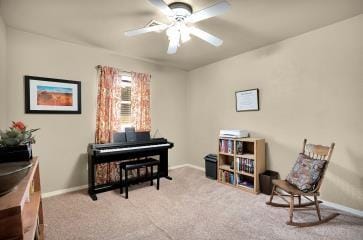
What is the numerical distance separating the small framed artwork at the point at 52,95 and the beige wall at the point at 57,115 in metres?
0.07

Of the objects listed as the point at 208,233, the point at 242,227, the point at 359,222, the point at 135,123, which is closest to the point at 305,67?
the point at 359,222

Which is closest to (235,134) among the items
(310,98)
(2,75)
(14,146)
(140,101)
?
(310,98)

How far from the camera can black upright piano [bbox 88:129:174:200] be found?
288cm

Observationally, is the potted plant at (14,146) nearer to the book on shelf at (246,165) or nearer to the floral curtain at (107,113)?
the floral curtain at (107,113)

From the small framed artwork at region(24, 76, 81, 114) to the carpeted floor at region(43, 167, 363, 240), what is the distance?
1325 mm

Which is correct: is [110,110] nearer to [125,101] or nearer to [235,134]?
[125,101]

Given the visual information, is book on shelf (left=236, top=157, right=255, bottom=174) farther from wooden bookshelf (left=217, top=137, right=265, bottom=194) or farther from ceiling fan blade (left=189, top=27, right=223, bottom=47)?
ceiling fan blade (left=189, top=27, right=223, bottom=47)

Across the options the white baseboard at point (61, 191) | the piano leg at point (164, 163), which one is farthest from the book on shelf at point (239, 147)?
the white baseboard at point (61, 191)

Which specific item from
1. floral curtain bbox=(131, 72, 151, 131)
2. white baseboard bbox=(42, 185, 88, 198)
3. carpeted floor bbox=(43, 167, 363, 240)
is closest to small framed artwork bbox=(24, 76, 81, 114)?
floral curtain bbox=(131, 72, 151, 131)

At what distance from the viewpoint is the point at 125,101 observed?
371cm

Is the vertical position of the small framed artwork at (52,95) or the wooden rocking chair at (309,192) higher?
the small framed artwork at (52,95)

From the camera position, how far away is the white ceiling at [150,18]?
203 cm

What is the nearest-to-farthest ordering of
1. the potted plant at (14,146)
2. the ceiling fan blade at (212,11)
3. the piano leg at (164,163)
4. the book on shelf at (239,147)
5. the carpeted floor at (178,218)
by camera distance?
the potted plant at (14,146), the ceiling fan blade at (212,11), the carpeted floor at (178,218), the book on shelf at (239,147), the piano leg at (164,163)

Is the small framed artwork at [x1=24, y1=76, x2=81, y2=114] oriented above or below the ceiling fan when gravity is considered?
below
